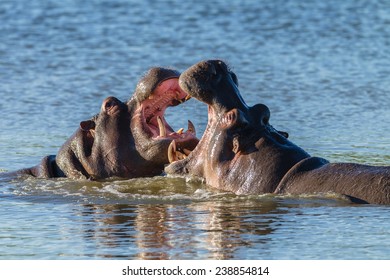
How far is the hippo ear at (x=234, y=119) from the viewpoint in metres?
10.6

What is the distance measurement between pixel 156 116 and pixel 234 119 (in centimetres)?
149

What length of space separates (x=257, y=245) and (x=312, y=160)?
5.19 ft

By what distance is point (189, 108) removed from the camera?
1599cm

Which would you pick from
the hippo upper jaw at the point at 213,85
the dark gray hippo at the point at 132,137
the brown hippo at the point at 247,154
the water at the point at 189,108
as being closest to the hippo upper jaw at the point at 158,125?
the dark gray hippo at the point at 132,137

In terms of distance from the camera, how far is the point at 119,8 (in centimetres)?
2494

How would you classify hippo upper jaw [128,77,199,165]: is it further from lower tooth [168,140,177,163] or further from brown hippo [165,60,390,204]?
brown hippo [165,60,390,204]

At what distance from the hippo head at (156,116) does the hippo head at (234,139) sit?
68cm

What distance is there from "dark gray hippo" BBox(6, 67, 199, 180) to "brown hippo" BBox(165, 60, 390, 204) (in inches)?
27.6

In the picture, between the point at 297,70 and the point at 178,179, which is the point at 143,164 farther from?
the point at 297,70

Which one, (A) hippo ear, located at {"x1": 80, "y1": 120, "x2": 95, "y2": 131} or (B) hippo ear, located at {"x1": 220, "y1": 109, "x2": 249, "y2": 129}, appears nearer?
(B) hippo ear, located at {"x1": 220, "y1": 109, "x2": 249, "y2": 129}

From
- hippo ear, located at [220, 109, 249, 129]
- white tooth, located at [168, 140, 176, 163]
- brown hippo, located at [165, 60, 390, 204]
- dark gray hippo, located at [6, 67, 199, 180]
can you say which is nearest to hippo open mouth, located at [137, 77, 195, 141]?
dark gray hippo, located at [6, 67, 199, 180]

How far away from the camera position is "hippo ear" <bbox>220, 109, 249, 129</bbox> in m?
10.6

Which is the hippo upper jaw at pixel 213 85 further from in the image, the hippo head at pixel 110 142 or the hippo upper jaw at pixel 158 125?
the hippo head at pixel 110 142

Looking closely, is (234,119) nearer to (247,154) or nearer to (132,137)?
(247,154)
